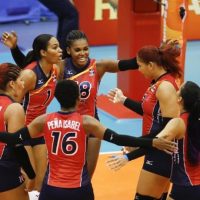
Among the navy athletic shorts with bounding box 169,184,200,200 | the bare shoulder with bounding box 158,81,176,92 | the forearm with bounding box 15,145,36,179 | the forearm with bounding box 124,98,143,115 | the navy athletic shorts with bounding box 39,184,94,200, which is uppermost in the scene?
the bare shoulder with bounding box 158,81,176,92

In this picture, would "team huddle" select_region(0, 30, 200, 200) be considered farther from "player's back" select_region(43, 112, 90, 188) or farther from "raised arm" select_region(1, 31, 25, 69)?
"raised arm" select_region(1, 31, 25, 69)

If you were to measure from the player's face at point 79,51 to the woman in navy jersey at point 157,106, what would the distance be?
0.79 metres

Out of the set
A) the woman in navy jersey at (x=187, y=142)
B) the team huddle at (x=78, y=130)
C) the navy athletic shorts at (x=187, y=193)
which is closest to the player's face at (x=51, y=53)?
the team huddle at (x=78, y=130)

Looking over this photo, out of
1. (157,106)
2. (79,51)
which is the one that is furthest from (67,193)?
(79,51)

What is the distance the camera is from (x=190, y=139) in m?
4.90

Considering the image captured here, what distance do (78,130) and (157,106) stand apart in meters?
1.15

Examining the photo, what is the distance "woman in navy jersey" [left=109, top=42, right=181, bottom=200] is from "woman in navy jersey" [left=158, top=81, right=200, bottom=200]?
15.1 inches

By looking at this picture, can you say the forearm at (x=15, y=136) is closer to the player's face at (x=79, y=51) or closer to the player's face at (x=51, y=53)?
the player's face at (x=51, y=53)

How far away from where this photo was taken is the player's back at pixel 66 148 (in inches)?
183

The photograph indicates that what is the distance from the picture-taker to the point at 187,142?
4.91 m

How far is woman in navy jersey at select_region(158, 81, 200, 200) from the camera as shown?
4.86 metres

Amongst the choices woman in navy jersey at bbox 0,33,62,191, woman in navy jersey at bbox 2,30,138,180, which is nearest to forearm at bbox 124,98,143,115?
woman in navy jersey at bbox 2,30,138,180

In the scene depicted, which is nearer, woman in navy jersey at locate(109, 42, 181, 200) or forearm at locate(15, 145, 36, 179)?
forearm at locate(15, 145, 36, 179)

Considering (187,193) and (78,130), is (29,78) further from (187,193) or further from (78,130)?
(187,193)
